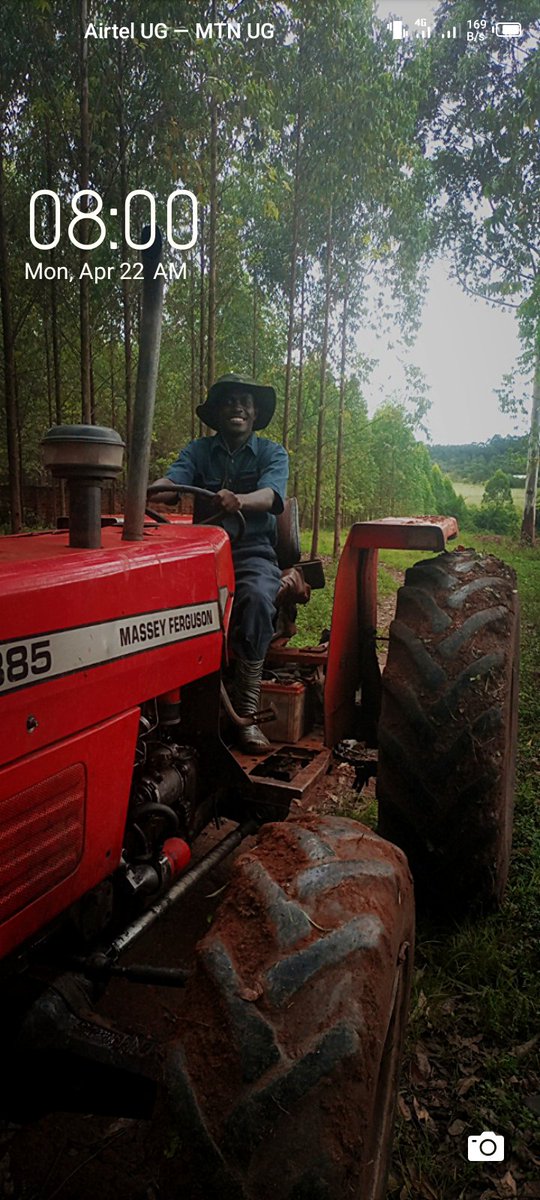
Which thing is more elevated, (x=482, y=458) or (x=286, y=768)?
(x=482, y=458)

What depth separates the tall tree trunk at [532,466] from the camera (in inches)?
595

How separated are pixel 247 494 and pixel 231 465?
1.62ft

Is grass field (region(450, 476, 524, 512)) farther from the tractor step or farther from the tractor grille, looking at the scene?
the tractor grille

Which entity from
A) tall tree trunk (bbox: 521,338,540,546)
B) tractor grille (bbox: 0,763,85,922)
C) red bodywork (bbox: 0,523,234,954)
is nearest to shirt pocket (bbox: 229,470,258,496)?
red bodywork (bbox: 0,523,234,954)

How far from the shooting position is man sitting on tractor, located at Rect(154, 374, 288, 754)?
2643 millimetres

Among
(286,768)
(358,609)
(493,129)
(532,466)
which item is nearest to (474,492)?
(532,466)

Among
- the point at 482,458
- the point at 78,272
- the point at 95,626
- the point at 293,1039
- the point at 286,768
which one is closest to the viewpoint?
the point at 293,1039

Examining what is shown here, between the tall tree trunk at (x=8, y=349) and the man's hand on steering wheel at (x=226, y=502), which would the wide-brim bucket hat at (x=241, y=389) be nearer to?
the man's hand on steering wheel at (x=226, y=502)

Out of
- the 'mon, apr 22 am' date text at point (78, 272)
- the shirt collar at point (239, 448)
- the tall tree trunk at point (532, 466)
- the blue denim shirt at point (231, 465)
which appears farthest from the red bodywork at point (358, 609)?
the tall tree trunk at point (532, 466)

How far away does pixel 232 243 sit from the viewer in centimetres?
1484

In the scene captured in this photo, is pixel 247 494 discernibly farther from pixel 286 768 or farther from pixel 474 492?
pixel 474 492

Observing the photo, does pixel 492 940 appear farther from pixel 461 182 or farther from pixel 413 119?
pixel 461 182

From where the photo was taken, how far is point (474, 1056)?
2.00m

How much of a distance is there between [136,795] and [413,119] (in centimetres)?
1194
